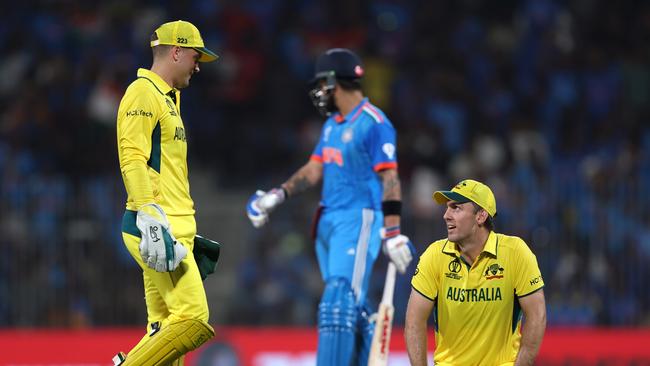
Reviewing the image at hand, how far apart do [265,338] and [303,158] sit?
11.9 ft

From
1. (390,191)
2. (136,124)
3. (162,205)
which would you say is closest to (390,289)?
(390,191)

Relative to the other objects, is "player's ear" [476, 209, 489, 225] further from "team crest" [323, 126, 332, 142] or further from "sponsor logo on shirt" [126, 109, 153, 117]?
"team crest" [323, 126, 332, 142]

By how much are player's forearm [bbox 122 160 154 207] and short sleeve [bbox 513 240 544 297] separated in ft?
7.36

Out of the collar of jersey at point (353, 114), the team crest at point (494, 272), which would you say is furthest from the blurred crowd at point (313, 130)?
the team crest at point (494, 272)

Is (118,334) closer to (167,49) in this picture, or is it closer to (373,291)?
(373,291)

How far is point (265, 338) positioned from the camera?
13.0m

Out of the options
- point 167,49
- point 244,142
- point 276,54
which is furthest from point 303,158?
point 167,49

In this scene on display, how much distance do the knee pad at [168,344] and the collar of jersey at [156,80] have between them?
4.61ft

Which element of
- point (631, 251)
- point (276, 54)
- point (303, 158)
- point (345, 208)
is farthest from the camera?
point (276, 54)

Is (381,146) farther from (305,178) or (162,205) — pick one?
(162,205)

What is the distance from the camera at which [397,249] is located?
9164 millimetres

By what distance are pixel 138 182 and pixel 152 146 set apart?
0.34 meters

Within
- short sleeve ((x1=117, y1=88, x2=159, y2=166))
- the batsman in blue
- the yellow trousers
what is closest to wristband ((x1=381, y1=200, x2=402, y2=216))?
the batsman in blue

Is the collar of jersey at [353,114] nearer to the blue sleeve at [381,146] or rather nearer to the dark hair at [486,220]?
the blue sleeve at [381,146]
